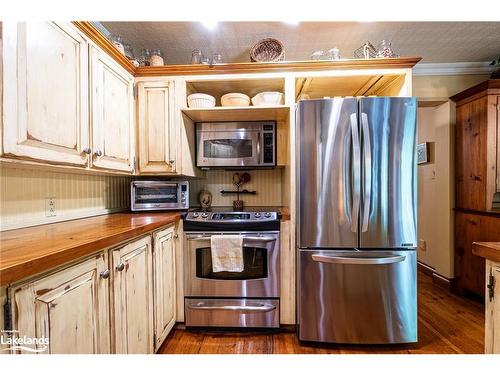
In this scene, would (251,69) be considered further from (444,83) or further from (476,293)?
(476,293)

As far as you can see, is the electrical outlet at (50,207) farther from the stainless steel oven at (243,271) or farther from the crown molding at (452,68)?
the crown molding at (452,68)

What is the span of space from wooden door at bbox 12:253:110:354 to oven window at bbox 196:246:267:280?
34.2 inches

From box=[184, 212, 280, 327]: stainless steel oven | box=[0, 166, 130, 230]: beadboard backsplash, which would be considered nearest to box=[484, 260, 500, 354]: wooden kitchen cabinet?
box=[184, 212, 280, 327]: stainless steel oven

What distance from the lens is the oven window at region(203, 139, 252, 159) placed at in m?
2.23

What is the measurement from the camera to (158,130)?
77.2 inches

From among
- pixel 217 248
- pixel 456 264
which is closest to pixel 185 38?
pixel 217 248

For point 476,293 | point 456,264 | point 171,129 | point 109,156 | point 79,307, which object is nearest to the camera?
point 79,307

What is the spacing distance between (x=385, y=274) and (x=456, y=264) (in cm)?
163

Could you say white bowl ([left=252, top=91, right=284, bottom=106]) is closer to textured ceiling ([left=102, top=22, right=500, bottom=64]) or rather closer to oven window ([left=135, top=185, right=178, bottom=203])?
textured ceiling ([left=102, top=22, right=500, bottom=64])

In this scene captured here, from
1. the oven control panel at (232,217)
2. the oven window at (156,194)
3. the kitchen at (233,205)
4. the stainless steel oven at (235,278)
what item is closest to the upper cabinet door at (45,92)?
the kitchen at (233,205)

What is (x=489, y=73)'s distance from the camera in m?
2.64

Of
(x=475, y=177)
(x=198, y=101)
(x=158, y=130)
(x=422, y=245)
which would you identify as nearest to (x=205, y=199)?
(x=158, y=130)

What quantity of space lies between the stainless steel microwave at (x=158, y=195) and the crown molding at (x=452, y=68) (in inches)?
110

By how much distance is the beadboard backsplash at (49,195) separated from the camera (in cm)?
118
